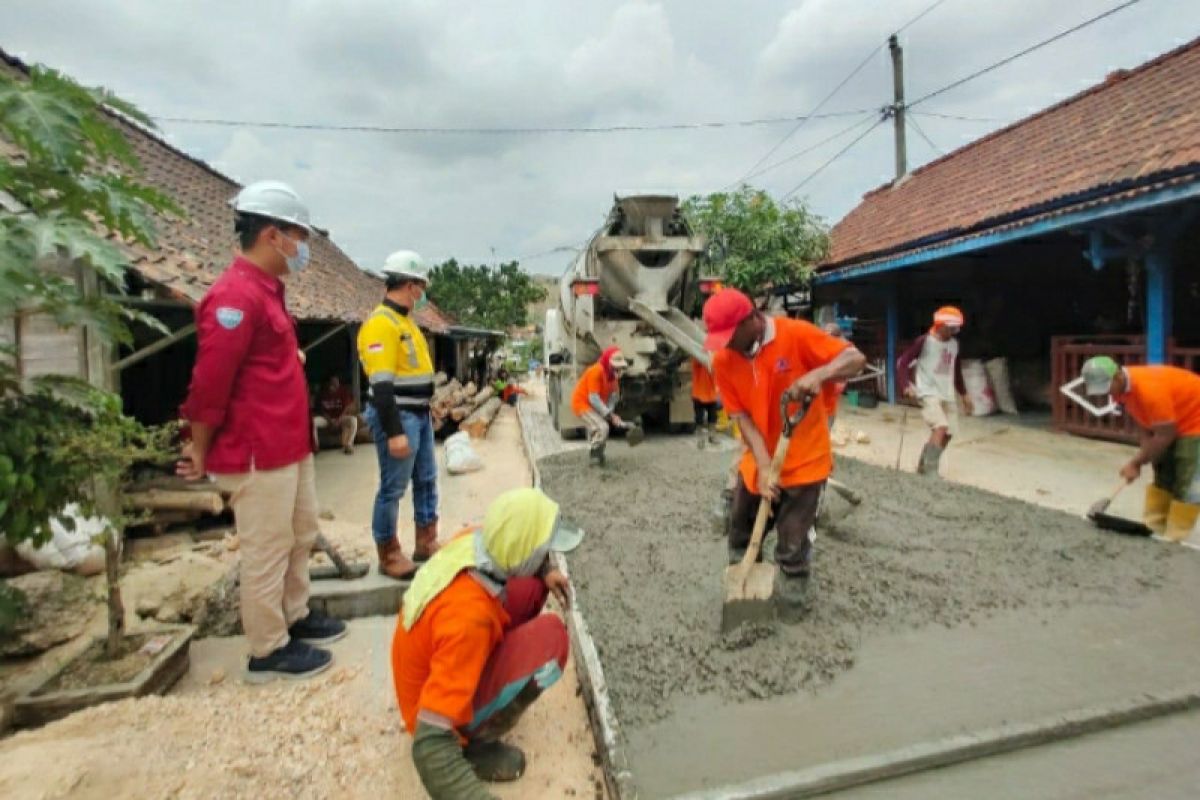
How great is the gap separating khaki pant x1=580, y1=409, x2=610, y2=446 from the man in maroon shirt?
3.88m

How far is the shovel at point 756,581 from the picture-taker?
9.03 ft

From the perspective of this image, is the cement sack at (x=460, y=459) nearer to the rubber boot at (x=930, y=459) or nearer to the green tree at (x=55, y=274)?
the rubber boot at (x=930, y=459)

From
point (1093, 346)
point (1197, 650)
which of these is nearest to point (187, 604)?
point (1197, 650)

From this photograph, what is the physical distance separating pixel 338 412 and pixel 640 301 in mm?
4301

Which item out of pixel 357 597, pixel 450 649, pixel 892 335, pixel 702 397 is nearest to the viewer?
pixel 450 649

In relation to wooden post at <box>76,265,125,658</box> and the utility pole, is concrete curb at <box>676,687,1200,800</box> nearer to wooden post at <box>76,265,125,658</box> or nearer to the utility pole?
wooden post at <box>76,265,125,658</box>

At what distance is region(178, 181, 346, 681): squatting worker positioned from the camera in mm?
2475

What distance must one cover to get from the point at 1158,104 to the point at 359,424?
10.9 m

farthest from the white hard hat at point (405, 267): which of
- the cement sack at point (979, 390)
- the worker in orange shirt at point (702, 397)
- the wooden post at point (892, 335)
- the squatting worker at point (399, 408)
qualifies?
the wooden post at point (892, 335)

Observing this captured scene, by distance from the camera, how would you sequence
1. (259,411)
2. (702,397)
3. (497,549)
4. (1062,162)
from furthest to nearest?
(1062,162)
(702,397)
(259,411)
(497,549)

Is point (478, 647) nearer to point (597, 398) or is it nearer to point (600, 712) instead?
point (600, 712)

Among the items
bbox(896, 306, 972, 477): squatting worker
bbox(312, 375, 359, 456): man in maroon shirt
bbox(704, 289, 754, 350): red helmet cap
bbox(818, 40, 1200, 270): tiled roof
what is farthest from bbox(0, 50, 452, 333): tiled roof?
bbox(818, 40, 1200, 270): tiled roof

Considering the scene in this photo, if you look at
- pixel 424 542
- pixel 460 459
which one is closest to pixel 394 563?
pixel 424 542

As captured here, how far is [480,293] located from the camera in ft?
86.2
